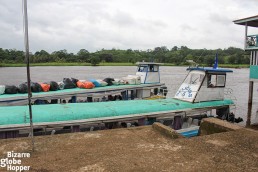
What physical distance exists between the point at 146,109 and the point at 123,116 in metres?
1.41

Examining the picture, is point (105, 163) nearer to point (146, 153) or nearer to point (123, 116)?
point (146, 153)

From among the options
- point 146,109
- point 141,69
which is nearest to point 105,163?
point 146,109

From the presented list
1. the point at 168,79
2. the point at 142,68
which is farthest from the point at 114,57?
the point at 142,68

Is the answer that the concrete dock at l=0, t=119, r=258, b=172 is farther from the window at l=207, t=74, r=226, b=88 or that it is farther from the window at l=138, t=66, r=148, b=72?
the window at l=138, t=66, r=148, b=72

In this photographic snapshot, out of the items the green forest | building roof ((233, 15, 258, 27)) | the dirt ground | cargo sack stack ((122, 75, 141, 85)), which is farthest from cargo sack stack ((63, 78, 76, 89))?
the green forest

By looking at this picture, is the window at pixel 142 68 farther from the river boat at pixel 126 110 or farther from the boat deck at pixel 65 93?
the river boat at pixel 126 110

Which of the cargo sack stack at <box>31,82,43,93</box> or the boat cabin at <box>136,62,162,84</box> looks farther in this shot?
the boat cabin at <box>136,62,162,84</box>

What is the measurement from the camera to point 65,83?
59.2 feet

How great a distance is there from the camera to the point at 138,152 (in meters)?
6.24

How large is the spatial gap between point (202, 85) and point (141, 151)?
344 inches

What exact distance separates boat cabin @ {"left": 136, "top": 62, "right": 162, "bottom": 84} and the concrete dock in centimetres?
1331

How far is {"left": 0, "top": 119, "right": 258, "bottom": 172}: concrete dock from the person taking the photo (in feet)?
17.9

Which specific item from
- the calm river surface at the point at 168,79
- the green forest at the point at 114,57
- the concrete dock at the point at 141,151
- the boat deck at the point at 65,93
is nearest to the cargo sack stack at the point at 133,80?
the boat deck at the point at 65,93

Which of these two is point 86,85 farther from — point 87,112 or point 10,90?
point 87,112
